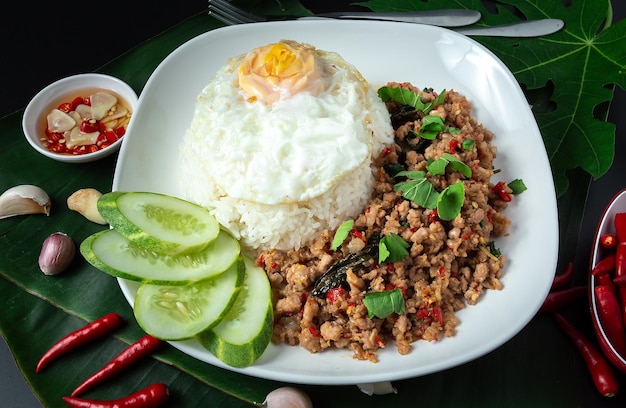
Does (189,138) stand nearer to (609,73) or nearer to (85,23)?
(85,23)

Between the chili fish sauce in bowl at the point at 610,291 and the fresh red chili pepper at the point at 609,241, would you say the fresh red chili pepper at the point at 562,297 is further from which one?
the fresh red chili pepper at the point at 609,241

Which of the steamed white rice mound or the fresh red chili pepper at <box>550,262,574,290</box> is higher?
the steamed white rice mound

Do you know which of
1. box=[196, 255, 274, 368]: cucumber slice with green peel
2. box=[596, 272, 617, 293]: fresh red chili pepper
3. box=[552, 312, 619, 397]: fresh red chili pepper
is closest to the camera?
box=[196, 255, 274, 368]: cucumber slice with green peel

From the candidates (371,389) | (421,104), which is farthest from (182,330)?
(421,104)

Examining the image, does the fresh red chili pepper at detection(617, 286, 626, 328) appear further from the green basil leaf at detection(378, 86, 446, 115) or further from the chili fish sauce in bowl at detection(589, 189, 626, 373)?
the green basil leaf at detection(378, 86, 446, 115)

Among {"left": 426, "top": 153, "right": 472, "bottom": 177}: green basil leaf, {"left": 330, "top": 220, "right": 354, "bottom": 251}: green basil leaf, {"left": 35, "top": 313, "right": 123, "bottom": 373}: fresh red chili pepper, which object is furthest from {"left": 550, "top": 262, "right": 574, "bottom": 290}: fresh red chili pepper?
{"left": 35, "top": 313, "right": 123, "bottom": 373}: fresh red chili pepper

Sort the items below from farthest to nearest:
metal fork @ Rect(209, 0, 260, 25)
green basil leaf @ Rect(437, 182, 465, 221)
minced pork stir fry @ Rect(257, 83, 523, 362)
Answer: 1. metal fork @ Rect(209, 0, 260, 25)
2. green basil leaf @ Rect(437, 182, 465, 221)
3. minced pork stir fry @ Rect(257, 83, 523, 362)

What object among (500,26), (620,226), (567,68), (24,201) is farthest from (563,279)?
(24,201)
